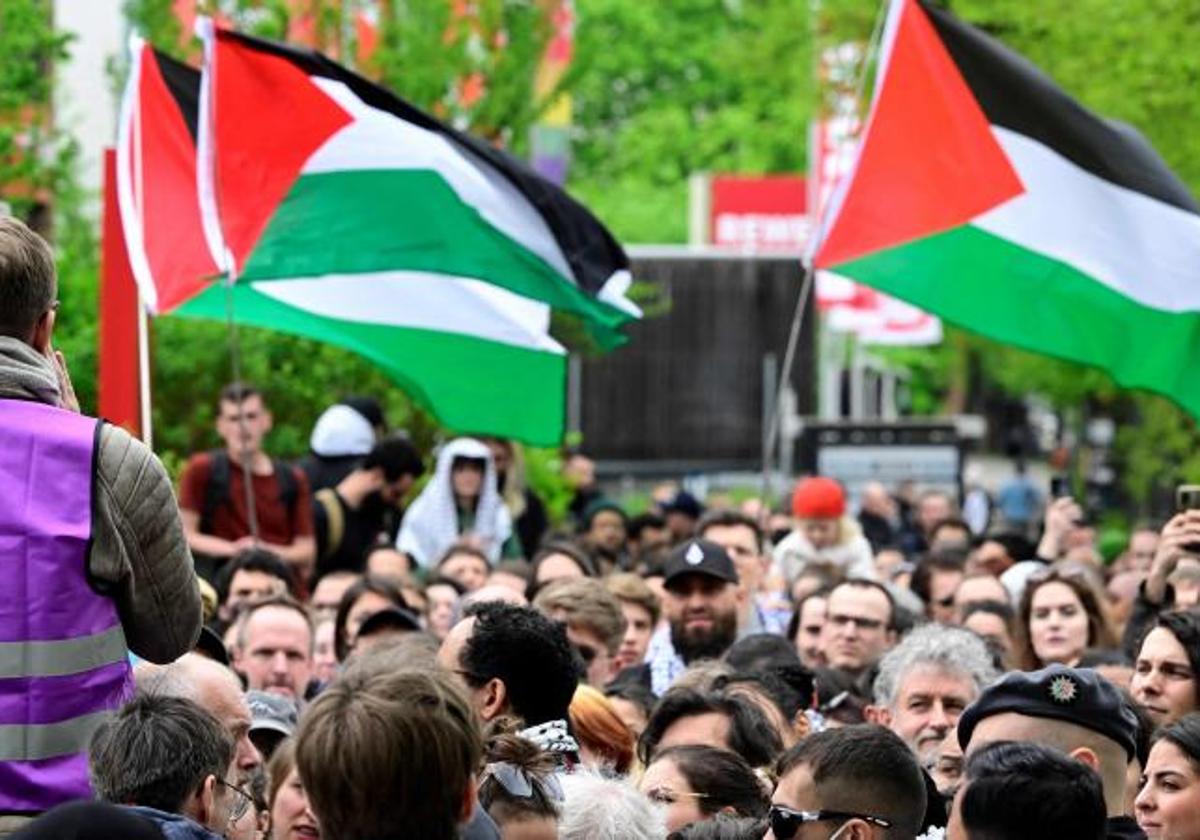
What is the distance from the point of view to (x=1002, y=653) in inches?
461

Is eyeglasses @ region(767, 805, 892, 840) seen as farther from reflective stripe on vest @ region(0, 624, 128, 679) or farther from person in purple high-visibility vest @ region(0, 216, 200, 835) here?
reflective stripe on vest @ region(0, 624, 128, 679)

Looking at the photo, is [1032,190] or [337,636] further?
[1032,190]

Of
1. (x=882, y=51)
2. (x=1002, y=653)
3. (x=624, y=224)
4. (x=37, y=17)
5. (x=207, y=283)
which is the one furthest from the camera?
(x=624, y=224)

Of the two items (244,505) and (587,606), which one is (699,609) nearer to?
(587,606)

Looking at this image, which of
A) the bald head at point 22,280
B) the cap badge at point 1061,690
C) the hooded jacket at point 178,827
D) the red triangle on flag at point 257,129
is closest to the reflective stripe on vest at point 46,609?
the bald head at point 22,280

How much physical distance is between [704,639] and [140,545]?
6293 millimetres

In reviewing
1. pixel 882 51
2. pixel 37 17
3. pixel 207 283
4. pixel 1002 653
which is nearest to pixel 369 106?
pixel 207 283

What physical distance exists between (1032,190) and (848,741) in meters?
7.09

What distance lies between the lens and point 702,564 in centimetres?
1234

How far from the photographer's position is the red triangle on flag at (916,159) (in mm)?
13711

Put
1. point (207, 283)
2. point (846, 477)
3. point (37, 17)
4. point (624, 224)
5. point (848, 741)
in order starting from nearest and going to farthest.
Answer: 1. point (848, 741)
2. point (207, 283)
3. point (37, 17)
4. point (846, 477)
5. point (624, 224)

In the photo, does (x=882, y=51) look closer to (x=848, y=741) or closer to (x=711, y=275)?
(x=848, y=741)

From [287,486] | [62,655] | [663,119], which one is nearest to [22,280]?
[62,655]

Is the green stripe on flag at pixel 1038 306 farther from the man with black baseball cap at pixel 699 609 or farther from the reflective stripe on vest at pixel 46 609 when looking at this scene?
the reflective stripe on vest at pixel 46 609
